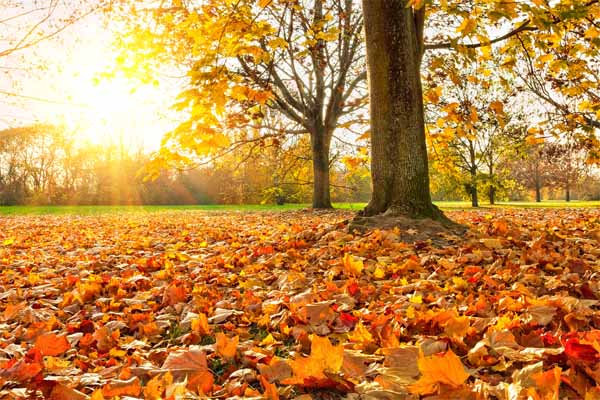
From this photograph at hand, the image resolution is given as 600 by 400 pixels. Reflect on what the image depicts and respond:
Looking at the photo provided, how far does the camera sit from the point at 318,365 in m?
1.62

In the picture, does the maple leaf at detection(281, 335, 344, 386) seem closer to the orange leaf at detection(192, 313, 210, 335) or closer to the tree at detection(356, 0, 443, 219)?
the orange leaf at detection(192, 313, 210, 335)

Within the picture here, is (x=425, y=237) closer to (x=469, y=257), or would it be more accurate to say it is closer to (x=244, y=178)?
(x=469, y=257)

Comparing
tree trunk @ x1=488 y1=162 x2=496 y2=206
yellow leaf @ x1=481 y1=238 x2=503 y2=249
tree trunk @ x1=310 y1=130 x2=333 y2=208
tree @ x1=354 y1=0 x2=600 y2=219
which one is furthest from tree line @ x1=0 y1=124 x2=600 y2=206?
yellow leaf @ x1=481 y1=238 x2=503 y2=249

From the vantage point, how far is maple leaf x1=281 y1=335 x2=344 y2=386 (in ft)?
5.26

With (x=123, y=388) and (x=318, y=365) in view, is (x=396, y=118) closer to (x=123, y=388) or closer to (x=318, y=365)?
(x=318, y=365)

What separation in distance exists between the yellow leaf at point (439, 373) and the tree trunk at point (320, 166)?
45.7 feet

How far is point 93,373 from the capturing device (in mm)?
1922

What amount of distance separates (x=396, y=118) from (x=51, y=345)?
442 centimetres

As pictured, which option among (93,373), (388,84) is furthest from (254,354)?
(388,84)

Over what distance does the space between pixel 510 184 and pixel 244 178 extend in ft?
52.2

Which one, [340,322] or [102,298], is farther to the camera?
[102,298]

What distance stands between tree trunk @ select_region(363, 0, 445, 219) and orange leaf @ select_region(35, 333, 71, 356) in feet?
13.0

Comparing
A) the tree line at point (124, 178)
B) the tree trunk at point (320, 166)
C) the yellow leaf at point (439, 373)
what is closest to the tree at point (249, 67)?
the tree trunk at point (320, 166)

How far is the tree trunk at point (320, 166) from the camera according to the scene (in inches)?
596
